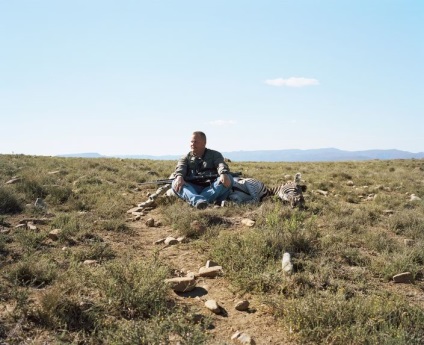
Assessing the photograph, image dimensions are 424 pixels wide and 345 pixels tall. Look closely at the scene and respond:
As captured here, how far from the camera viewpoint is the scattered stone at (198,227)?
6.11m

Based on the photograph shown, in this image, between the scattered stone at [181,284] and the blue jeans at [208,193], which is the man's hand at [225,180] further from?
the scattered stone at [181,284]

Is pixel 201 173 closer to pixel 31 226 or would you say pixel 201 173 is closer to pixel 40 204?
pixel 40 204

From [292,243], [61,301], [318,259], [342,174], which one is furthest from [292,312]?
[342,174]

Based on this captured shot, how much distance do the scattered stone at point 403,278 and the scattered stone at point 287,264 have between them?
1284 millimetres

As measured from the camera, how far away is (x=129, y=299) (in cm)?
346

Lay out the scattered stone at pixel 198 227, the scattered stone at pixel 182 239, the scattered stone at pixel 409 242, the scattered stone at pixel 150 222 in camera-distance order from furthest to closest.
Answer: the scattered stone at pixel 150 222, the scattered stone at pixel 198 227, the scattered stone at pixel 182 239, the scattered stone at pixel 409 242

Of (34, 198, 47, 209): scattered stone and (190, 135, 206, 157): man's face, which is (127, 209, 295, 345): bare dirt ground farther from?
(34, 198, 47, 209): scattered stone

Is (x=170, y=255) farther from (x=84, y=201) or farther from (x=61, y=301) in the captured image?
(x=84, y=201)

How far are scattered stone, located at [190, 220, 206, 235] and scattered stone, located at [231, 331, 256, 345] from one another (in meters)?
2.97

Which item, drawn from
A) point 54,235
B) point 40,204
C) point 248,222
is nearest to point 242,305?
point 248,222

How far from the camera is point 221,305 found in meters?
3.78

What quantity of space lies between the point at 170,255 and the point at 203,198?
257 cm

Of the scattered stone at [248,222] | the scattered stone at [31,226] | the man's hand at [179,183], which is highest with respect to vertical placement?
the man's hand at [179,183]

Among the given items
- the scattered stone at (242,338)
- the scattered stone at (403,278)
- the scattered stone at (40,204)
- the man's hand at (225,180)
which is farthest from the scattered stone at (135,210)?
the scattered stone at (403,278)
